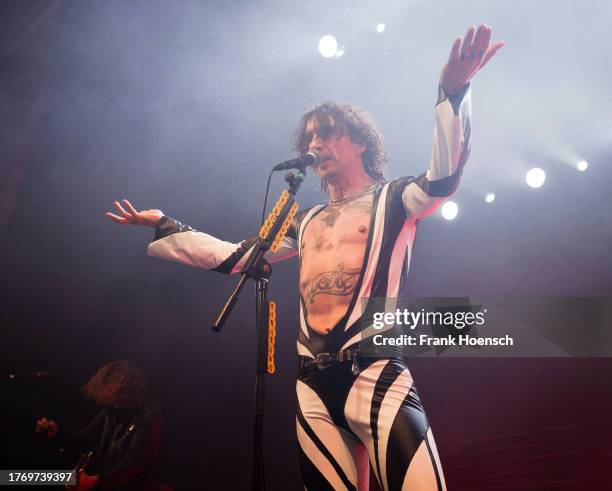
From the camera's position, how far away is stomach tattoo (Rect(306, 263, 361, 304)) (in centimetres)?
220

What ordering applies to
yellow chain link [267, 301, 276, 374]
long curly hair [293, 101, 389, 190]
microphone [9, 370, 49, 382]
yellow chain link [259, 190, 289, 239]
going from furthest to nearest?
microphone [9, 370, 49, 382] → long curly hair [293, 101, 389, 190] → yellow chain link [259, 190, 289, 239] → yellow chain link [267, 301, 276, 374]

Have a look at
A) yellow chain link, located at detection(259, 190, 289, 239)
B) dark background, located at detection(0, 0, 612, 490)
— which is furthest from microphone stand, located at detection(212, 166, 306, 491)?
dark background, located at detection(0, 0, 612, 490)

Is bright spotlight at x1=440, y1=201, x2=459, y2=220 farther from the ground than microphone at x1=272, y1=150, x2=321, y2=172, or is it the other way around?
bright spotlight at x1=440, y1=201, x2=459, y2=220

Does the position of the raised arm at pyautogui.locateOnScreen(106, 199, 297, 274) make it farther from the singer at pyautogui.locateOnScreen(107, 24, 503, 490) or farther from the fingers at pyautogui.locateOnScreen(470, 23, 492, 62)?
the fingers at pyautogui.locateOnScreen(470, 23, 492, 62)

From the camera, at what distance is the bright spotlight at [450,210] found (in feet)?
14.2

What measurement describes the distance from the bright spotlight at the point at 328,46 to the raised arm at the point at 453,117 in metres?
2.44

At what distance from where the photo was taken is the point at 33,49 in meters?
4.26

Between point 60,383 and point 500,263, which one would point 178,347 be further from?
point 500,263

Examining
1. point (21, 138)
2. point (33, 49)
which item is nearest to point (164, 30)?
point (33, 49)

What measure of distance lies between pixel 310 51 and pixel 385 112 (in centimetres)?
79

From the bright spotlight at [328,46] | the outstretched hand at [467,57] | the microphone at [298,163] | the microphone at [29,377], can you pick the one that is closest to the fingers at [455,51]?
the outstretched hand at [467,57]

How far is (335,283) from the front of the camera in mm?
2229

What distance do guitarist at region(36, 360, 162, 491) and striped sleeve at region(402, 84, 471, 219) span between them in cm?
299

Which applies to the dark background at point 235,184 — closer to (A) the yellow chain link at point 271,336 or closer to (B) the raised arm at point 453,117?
(B) the raised arm at point 453,117
